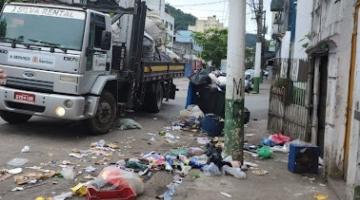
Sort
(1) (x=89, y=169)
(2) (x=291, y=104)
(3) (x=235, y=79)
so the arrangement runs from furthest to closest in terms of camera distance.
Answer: (2) (x=291, y=104) < (3) (x=235, y=79) < (1) (x=89, y=169)

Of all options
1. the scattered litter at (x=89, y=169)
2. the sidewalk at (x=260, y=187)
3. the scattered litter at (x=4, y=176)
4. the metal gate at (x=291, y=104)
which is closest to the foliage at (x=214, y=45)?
the metal gate at (x=291, y=104)

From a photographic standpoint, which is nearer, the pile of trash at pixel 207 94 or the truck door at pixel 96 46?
the truck door at pixel 96 46

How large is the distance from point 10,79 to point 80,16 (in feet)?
5.76

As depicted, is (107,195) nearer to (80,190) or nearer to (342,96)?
(80,190)

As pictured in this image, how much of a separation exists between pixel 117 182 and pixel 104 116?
5.03m

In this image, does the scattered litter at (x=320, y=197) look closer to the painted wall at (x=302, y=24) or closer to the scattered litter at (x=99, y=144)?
the scattered litter at (x=99, y=144)

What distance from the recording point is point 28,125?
1151cm

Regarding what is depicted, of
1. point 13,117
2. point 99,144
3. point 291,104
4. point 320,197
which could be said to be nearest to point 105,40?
point 99,144

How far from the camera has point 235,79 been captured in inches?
319

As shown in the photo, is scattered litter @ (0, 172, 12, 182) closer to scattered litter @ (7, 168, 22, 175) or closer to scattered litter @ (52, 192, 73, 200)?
scattered litter @ (7, 168, 22, 175)

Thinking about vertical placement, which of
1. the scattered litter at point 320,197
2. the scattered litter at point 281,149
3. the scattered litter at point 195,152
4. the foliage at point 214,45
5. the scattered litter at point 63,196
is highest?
the foliage at point 214,45

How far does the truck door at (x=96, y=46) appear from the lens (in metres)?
10.2

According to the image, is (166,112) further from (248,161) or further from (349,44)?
(349,44)

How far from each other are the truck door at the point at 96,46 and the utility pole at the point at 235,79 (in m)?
3.21
